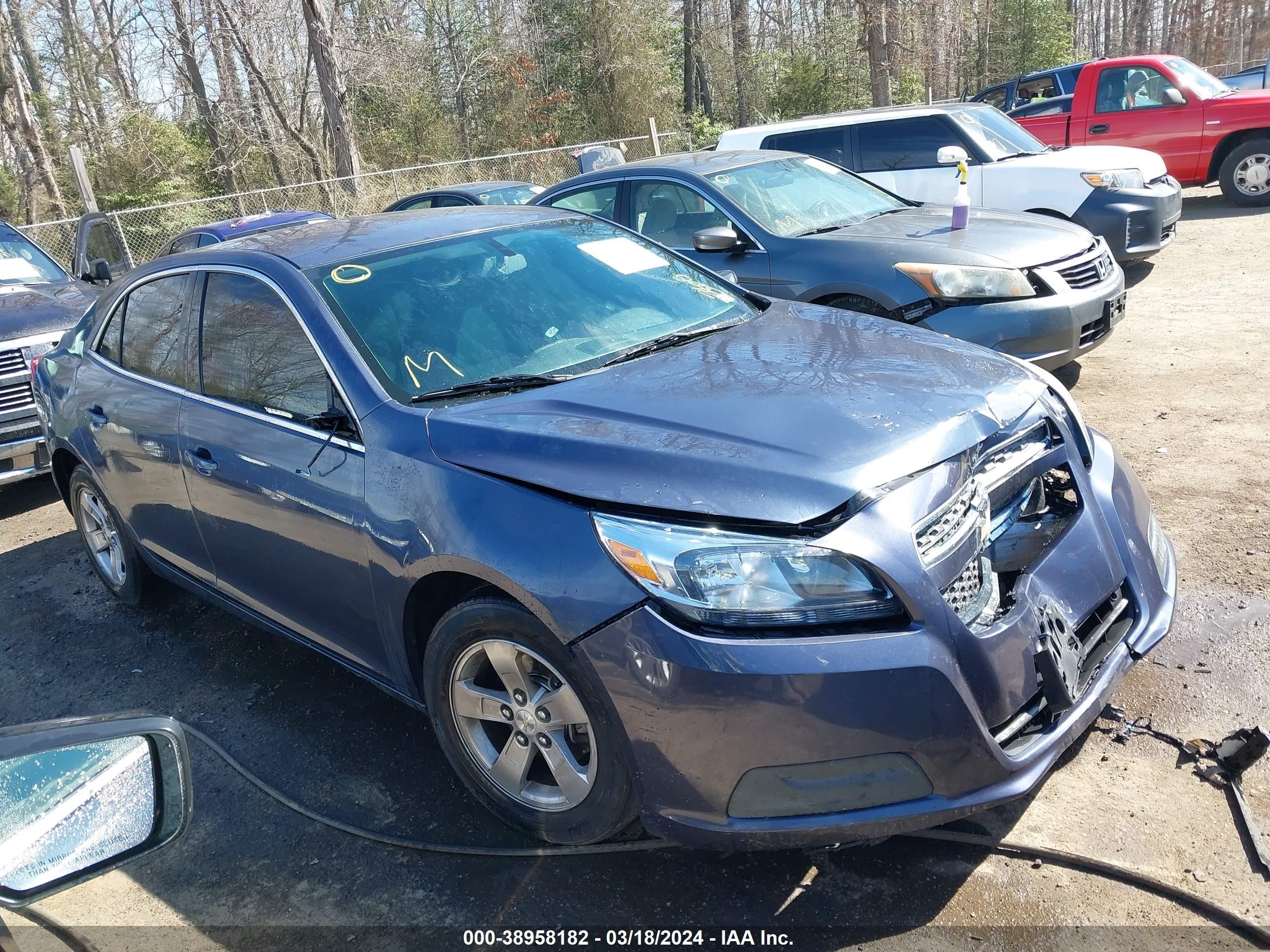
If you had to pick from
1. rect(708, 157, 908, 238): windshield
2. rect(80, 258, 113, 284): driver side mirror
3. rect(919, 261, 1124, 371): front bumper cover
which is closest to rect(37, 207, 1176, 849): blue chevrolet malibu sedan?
rect(919, 261, 1124, 371): front bumper cover

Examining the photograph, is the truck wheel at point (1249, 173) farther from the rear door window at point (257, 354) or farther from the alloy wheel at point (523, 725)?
the alloy wheel at point (523, 725)

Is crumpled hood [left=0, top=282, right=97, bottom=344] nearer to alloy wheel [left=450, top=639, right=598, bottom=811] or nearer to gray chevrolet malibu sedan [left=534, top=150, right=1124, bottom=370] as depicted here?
gray chevrolet malibu sedan [left=534, top=150, right=1124, bottom=370]

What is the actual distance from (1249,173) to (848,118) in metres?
5.98

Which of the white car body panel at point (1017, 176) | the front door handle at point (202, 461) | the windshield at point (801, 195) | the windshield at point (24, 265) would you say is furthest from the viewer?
the white car body panel at point (1017, 176)

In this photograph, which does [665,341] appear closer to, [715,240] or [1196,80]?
[715,240]

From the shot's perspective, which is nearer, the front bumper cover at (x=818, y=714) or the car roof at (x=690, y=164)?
the front bumper cover at (x=818, y=714)

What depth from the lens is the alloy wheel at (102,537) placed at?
4797mm

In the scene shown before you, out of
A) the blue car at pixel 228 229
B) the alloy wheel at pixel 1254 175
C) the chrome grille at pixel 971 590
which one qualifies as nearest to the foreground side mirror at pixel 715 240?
the chrome grille at pixel 971 590

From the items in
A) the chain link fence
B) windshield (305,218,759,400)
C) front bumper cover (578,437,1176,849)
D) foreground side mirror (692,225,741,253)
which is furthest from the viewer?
the chain link fence

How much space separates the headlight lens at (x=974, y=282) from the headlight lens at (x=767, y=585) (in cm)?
379

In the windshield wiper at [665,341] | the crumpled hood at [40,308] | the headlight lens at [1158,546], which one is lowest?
the headlight lens at [1158,546]

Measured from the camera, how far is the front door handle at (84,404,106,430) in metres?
4.37

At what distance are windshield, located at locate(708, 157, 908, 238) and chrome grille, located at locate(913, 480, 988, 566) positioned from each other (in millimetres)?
4027

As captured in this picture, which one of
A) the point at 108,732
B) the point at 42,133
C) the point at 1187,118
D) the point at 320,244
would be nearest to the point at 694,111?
the point at 42,133
